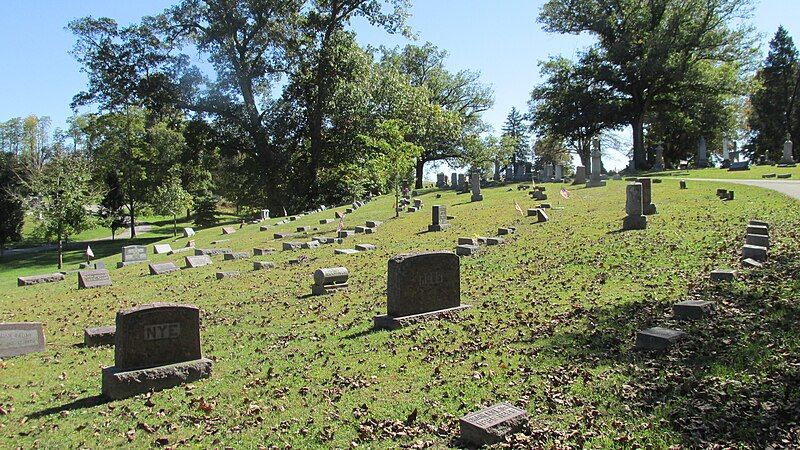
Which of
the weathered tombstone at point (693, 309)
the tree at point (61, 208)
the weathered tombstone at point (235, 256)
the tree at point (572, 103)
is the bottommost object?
the weathered tombstone at point (235, 256)

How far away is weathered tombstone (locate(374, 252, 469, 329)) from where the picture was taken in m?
11.7

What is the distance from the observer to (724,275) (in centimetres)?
1138

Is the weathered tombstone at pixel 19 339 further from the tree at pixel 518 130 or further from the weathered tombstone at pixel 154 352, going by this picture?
the tree at pixel 518 130

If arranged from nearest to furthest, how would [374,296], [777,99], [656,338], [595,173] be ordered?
[656,338] < [374,296] < [595,173] < [777,99]

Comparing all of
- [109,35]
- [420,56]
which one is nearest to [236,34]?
[109,35]

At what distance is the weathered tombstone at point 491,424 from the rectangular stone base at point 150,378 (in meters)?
5.18

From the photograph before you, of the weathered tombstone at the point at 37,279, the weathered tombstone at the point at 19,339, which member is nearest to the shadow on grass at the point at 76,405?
the weathered tombstone at the point at 19,339

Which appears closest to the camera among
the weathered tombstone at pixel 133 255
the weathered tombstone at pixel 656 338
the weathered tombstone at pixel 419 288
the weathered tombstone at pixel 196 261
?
the weathered tombstone at pixel 656 338

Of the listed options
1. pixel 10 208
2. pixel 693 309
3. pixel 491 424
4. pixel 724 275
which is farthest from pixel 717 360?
pixel 10 208

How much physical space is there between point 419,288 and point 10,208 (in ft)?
170

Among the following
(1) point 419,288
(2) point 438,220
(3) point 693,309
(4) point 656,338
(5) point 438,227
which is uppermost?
(2) point 438,220

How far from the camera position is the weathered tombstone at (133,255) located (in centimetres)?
2730

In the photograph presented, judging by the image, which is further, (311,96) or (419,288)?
(311,96)

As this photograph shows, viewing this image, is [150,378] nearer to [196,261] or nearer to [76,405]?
[76,405]
